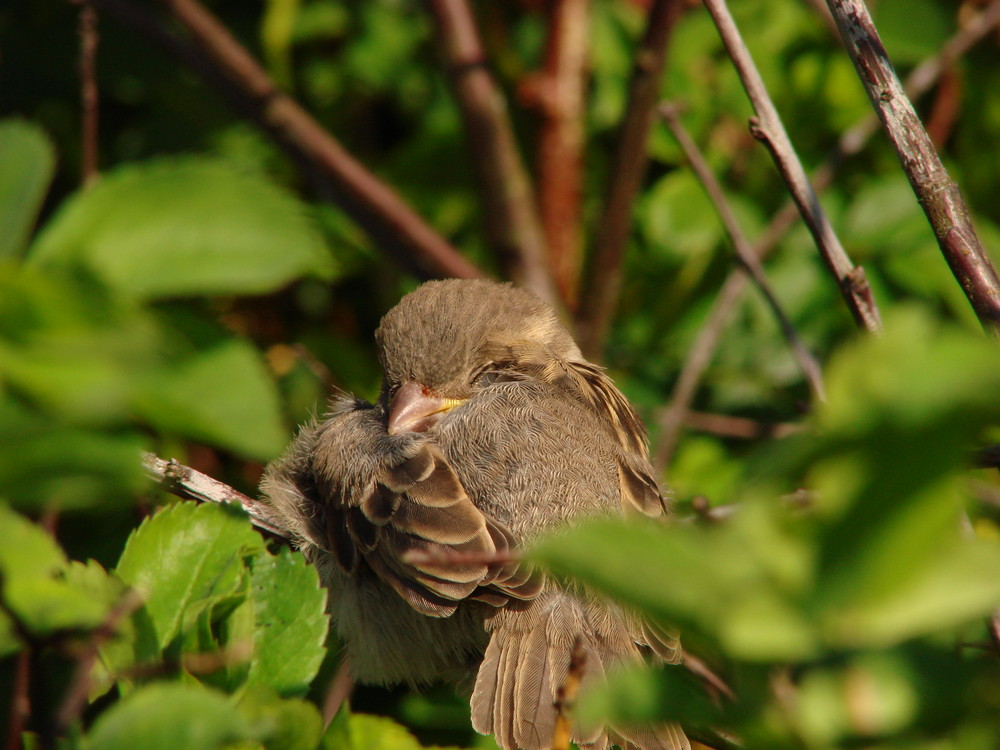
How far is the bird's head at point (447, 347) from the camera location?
3.02 m

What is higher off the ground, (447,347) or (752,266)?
(752,266)

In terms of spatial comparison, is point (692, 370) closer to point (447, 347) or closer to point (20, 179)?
point (447, 347)

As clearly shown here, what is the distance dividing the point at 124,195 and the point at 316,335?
3.06 meters

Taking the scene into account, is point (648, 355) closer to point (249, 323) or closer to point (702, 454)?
point (702, 454)

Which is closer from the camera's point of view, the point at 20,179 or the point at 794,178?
the point at 20,179

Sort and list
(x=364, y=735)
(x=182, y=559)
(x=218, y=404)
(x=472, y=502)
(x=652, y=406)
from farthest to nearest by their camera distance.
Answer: (x=652, y=406) < (x=472, y=502) < (x=364, y=735) < (x=182, y=559) < (x=218, y=404)

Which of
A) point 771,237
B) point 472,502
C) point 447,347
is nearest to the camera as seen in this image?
point 472,502

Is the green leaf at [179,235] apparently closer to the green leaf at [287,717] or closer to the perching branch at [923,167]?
the green leaf at [287,717]

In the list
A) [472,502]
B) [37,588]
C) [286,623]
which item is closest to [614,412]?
[472,502]

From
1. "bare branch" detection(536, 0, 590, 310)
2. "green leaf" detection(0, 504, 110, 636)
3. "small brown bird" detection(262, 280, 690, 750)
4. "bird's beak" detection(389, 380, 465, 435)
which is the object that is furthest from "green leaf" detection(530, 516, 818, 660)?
"bare branch" detection(536, 0, 590, 310)

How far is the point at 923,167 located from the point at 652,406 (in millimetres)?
1943

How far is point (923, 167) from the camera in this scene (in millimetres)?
1983

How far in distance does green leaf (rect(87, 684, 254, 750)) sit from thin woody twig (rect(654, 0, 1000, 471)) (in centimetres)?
231

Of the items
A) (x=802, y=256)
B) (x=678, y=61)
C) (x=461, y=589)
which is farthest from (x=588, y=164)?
(x=461, y=589)
